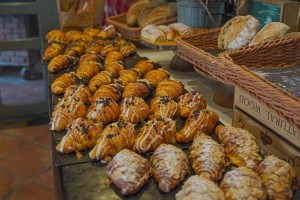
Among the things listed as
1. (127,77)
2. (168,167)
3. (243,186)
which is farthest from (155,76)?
(243,186)

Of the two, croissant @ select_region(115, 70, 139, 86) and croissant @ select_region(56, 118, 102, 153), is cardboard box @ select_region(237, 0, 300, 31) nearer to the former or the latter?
croissant @ select_region(115, 70, 139, 86)

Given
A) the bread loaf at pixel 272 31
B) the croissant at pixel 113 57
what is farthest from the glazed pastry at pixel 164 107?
the croissant at pixel 113 57

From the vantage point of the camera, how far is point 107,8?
287cm

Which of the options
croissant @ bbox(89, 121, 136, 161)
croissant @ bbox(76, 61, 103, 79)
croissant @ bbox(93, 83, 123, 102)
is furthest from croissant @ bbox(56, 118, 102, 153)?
croissant @ bbox(76, 61, 103, 79)

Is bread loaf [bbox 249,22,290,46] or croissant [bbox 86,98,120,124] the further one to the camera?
bread loaf [bbox 249,22,290,46]

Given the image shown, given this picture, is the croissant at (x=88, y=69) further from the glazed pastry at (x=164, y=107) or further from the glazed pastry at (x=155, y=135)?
the glazed pastry at (x=155, y=135)

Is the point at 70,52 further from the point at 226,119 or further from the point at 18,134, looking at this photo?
the point at 18,134

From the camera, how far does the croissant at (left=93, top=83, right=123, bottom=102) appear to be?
134 cm

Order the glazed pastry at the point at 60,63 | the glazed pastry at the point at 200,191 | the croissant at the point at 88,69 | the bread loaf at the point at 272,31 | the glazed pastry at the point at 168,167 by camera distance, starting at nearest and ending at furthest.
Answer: the glazed pastry at the point at 200,191 < the glazed pastry at the point at 168,167 < the bread loaf at the point at 272,31 < the croissant at the point at 88,69 < the glazed pastry at the point at 60,63

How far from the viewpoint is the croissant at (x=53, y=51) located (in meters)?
1.88

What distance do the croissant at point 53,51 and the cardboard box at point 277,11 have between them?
96cm

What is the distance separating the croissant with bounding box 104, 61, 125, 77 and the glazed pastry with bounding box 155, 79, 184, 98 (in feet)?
0.84

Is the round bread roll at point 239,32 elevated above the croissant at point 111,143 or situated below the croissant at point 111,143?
above

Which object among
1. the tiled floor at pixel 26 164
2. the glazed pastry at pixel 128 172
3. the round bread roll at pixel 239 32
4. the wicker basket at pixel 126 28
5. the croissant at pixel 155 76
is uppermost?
the round bread roll at pixel 239 32
